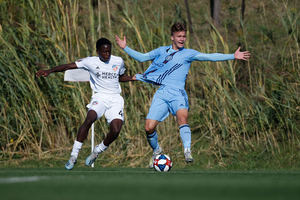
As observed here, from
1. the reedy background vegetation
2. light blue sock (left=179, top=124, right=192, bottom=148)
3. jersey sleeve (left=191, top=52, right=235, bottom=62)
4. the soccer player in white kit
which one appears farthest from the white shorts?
the reedy background vegetation

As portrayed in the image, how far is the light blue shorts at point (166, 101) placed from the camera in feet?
25.6

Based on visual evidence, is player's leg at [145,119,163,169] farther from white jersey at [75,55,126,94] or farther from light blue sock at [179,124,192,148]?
white jersey at [75,55,126,94]

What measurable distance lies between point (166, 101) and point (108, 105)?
112cm

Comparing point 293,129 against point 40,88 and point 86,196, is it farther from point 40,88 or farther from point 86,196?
point 86,196

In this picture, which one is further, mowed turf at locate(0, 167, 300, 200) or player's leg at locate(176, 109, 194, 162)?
player's leg at locate(176, 109, 194, 162)

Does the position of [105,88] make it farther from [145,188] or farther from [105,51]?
[145,188]

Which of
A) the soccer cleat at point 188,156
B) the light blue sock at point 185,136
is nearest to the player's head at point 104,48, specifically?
the light blue sock at point 185,136

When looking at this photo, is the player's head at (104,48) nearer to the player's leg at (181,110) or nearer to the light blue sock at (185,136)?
the player's leg at (181,110)

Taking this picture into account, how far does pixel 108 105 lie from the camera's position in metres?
8.47

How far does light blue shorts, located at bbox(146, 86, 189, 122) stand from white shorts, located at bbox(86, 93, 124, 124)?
0.74 m

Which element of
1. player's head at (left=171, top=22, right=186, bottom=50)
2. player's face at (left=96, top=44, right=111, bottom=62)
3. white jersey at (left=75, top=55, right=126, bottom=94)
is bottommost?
white jersey at (left=75, top=55, right=126, bottom=94)

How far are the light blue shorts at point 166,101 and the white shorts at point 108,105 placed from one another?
74 centimetres

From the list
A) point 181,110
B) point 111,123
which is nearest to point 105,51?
point 111,123

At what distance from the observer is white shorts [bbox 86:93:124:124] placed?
8.34 m
